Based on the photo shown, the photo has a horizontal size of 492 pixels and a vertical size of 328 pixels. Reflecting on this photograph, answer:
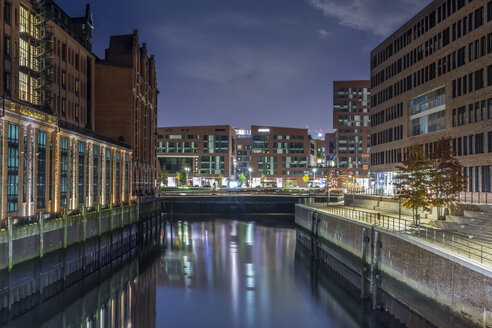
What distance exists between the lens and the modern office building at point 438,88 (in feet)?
149

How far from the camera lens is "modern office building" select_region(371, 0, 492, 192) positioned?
149 feet

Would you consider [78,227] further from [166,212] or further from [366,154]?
[366,154]

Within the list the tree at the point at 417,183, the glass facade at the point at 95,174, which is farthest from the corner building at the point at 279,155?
the tree at the point at 417,183

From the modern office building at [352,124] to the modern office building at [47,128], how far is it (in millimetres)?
109704

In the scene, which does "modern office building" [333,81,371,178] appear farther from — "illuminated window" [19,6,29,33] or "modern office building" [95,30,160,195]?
"illuminated window" [19,6,29,33]

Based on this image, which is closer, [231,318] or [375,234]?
[231,318]

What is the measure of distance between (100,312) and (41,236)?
23.9 feet

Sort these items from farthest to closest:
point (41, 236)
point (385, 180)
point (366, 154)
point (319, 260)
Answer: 1. point (366, 154)
2. point (385, 180)
3. point (319, 260)
4. point (41, 236)

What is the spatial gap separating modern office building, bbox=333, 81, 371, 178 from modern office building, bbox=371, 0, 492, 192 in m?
90.0

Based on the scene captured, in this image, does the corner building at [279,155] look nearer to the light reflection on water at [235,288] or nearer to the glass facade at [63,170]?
the light reflection on water at [235,288]

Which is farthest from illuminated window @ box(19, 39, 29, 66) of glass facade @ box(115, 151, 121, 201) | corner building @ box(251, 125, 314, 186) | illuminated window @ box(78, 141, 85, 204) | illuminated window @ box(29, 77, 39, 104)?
corner building @ box(251, 125, 314, 186)

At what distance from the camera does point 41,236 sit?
3103 centimetres

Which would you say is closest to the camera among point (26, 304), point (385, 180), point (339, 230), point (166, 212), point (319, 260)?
point (26, 304)

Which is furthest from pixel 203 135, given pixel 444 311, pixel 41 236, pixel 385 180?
pixel 444 311
